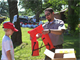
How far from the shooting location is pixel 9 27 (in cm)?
313

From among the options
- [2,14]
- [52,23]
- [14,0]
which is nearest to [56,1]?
[14,0]

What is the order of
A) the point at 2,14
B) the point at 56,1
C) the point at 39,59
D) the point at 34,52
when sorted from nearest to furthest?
the point at 34,52 → the point at 39,59 → the point at 2,14 → the point at 56,1

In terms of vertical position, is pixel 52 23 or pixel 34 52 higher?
pixel 52 23

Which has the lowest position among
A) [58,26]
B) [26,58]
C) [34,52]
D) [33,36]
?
[26,58]

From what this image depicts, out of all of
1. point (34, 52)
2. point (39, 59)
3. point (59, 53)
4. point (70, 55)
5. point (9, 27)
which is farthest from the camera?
point (39, 59)

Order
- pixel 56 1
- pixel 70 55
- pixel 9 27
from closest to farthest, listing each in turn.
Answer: pixel 70 55
pixel 9 27
pixel 56 1

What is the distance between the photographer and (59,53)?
251 centimetres

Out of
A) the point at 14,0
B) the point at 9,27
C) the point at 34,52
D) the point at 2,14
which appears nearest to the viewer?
the point at 9,27

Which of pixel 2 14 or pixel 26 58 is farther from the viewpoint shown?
pixel 2 14

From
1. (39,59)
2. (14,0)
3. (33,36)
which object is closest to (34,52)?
(33,36)

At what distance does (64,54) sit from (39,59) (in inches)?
173

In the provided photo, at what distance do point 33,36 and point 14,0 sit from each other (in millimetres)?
6311

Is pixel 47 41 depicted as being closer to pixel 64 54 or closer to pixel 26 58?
pixel 64 54

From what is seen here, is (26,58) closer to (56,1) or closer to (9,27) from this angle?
(9,27)
